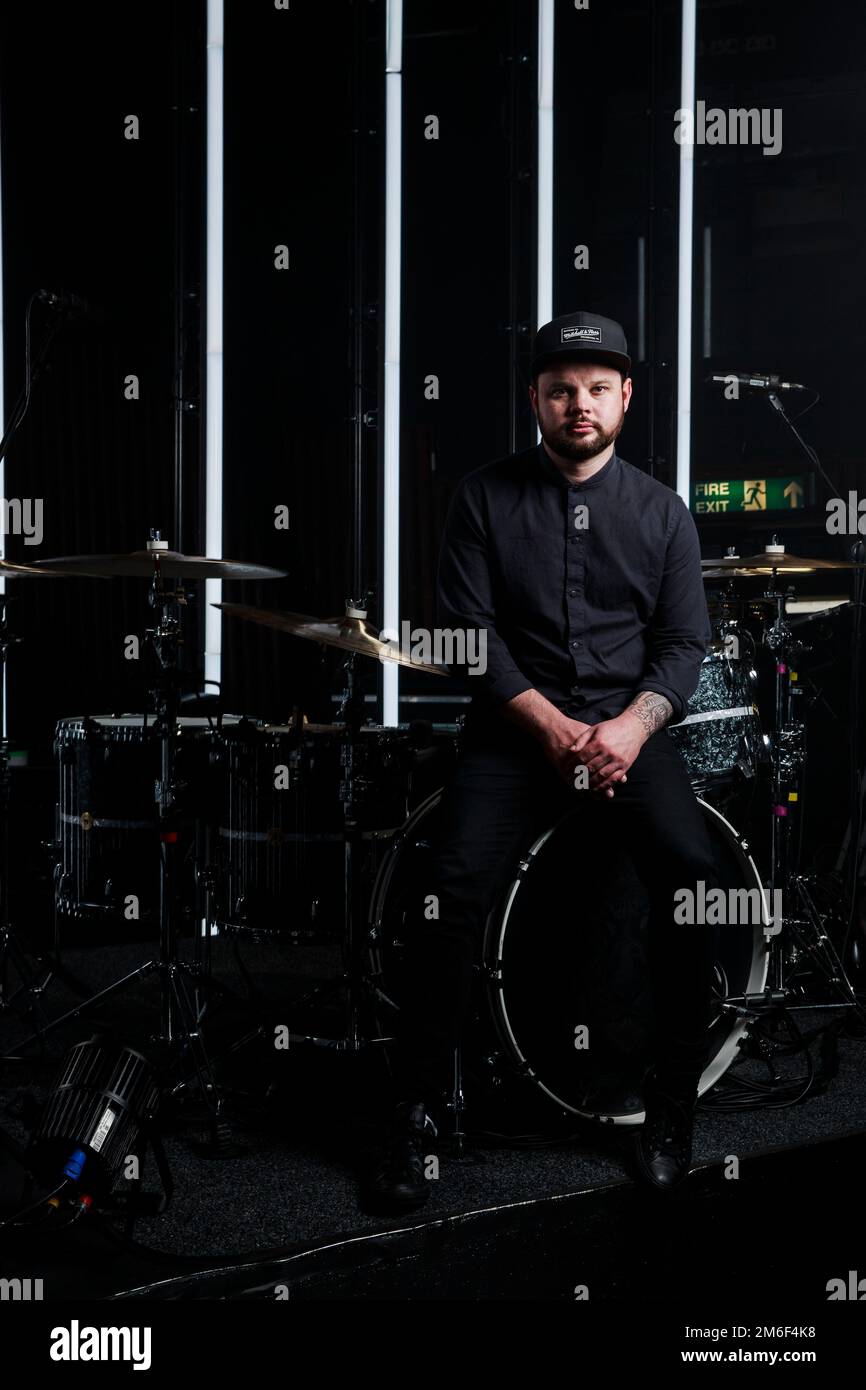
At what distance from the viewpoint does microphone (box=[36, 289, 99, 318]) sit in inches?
122

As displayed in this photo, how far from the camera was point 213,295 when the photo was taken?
5.00 meters

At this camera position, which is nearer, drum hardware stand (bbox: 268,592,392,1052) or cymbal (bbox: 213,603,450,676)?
cymbal (bbox: 213,603,450,676)

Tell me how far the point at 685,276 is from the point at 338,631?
3.17m

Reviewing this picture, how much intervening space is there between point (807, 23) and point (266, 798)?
7398mm

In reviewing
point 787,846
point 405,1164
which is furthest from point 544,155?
point 405,1164

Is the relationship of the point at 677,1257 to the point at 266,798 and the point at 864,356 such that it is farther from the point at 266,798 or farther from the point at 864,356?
the point at 864,356

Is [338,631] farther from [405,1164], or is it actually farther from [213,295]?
[213,295]

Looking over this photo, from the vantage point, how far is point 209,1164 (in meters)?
2.54

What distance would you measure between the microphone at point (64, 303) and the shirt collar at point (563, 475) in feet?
4.40

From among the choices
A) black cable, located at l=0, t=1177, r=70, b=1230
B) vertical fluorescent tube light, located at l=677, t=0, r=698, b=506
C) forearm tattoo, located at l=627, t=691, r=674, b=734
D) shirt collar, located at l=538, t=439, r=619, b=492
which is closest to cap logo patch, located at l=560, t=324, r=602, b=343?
shirt collar, located at l=538, t=439, r=619, b=492

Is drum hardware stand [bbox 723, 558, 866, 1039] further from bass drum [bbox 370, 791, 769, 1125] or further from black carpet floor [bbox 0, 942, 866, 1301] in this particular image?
bass drum [bbox 370, 791, 769, 1125]

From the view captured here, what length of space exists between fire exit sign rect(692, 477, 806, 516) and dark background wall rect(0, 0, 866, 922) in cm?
9

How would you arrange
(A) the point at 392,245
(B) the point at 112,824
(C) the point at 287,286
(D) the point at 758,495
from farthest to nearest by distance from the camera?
(D) the point at 758,495, (C) the point at 287,286, (A) the point at 392,245, (B) the point at 112,824
